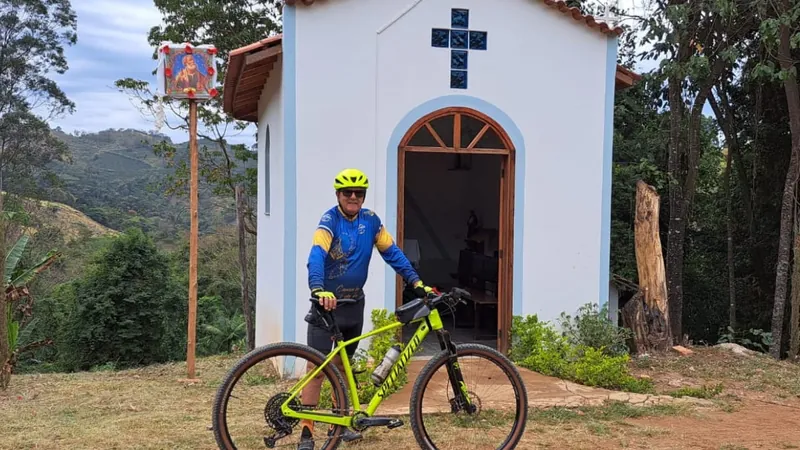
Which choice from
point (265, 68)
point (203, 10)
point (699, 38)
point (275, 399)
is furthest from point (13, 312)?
point (699, 38)

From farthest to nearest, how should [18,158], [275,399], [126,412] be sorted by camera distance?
[18,158] → [126,412] → [275,399]

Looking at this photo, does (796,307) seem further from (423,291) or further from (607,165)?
(423,291)

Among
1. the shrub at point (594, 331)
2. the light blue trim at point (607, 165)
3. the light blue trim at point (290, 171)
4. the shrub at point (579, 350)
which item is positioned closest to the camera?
the shrub at point (579, 350)

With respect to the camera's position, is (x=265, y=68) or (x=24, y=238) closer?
(x=265, y=68)

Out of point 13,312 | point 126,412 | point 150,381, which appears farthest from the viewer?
point 13,312

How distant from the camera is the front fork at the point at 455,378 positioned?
4434 mm

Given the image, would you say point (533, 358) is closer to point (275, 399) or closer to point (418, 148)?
point (418, 148)

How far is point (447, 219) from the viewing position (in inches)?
506

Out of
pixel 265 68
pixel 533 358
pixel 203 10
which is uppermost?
pixel 203 10

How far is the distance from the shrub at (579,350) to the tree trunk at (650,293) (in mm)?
1226

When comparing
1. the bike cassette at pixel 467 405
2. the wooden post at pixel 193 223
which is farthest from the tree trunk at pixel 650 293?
the wooden post at pixel 193 223

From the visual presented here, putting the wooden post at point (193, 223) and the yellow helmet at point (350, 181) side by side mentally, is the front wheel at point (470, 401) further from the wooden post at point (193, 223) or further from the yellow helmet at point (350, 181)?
the wooden post at point (193, 223)

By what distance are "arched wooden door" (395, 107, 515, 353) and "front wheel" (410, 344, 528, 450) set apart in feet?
9.72

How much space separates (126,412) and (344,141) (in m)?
3.21
